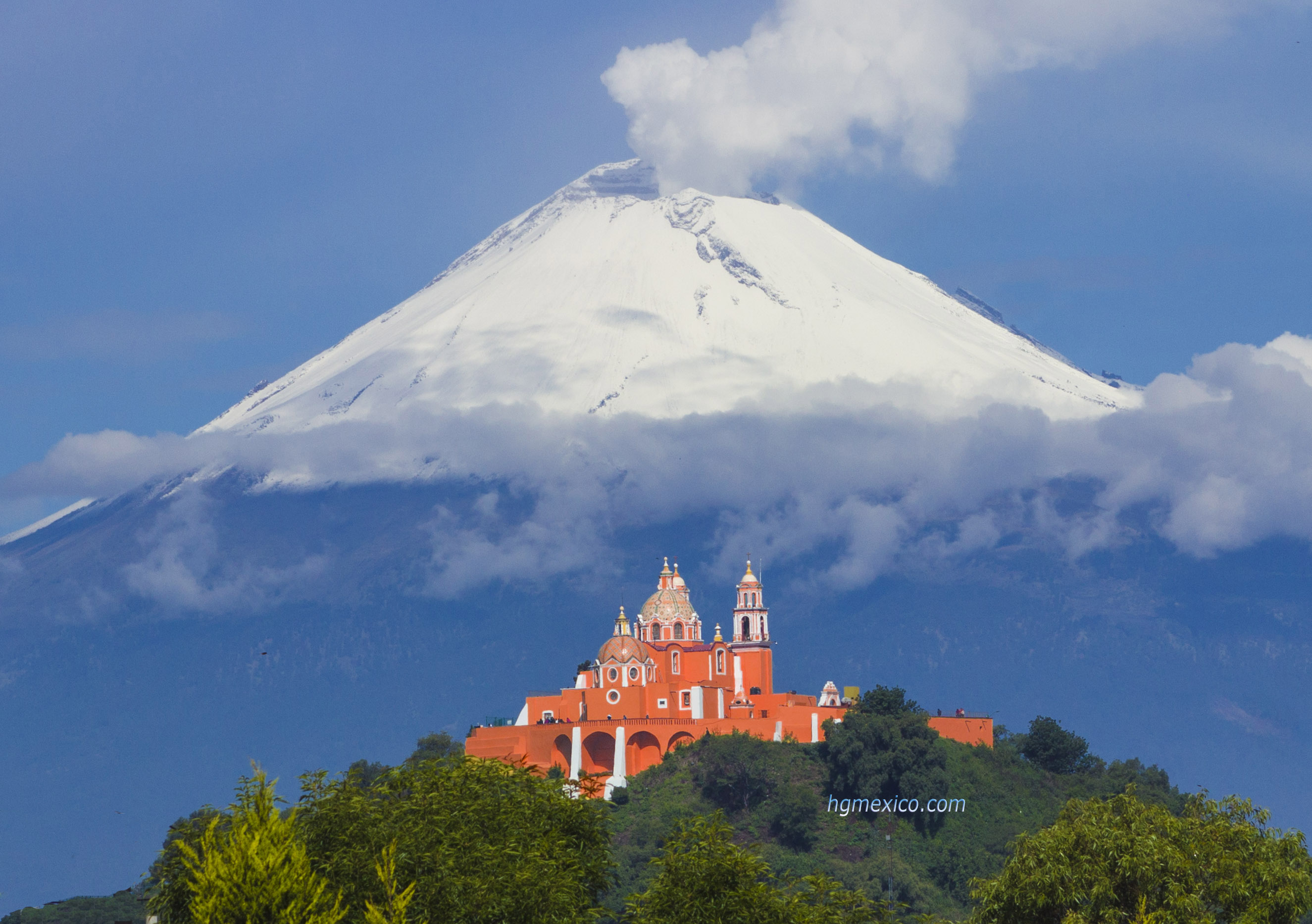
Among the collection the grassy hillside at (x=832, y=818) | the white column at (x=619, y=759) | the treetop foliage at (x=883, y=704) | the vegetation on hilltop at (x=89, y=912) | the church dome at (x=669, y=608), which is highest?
the church dome at (x=669, y=608)

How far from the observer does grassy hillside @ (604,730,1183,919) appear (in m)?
62.1

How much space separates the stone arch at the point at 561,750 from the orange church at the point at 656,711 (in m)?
0.03

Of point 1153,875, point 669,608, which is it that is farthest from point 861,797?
point 1153,875

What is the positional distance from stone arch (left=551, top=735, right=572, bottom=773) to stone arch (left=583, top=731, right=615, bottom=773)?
2.18ft

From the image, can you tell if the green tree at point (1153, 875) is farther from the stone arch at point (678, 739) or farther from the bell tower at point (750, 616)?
the bell tower at point (750, 616)

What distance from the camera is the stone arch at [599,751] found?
→ 69062 millimetres

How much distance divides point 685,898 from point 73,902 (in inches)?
1994

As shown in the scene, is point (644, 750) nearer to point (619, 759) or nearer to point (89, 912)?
point (619, 759)

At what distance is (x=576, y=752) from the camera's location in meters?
68.8

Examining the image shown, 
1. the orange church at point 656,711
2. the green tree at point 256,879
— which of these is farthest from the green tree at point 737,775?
the green tree at point 256,879

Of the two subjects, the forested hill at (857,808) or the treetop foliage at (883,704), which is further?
the treetop foliage at (883,704)

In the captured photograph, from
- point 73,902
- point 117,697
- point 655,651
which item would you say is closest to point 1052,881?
point 655,651

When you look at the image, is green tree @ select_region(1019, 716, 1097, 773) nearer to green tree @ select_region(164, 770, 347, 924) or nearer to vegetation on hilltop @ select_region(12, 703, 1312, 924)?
vegetation on hilltop @ select_region(12, 703, 1312, 924)

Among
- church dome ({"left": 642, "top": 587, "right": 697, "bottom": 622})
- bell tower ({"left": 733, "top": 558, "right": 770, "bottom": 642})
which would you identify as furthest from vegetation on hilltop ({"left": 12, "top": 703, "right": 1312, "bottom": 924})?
bell tower ({"left": 733, "top": 558, "right": 770, "bottom": 642})
